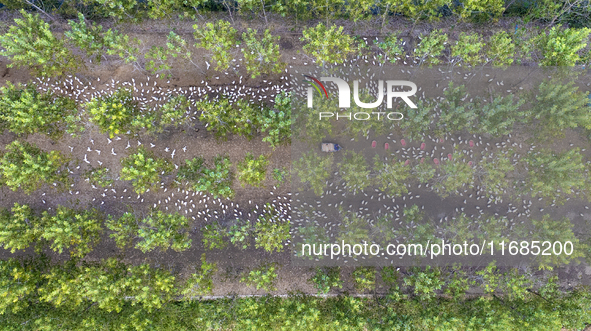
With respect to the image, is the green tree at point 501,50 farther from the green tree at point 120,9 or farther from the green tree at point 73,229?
the green tree at point 73,229

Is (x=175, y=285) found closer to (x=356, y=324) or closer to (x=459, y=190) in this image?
(x=356, y=324)

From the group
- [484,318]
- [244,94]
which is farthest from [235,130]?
[484,318]

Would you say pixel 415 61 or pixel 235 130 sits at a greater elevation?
pixel 415 61

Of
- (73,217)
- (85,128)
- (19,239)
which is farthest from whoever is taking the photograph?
(85,128)

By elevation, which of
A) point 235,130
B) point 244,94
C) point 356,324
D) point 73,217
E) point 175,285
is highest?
point 244,94

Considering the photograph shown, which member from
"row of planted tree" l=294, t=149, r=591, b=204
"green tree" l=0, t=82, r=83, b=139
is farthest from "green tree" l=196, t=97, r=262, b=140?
"green tree" l=0, t=82, r=83, b=139

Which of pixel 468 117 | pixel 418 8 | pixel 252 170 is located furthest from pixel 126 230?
pixel 418 8

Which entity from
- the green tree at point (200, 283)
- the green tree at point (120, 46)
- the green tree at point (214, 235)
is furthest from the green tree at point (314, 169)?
the green tree at point (120, 46)
